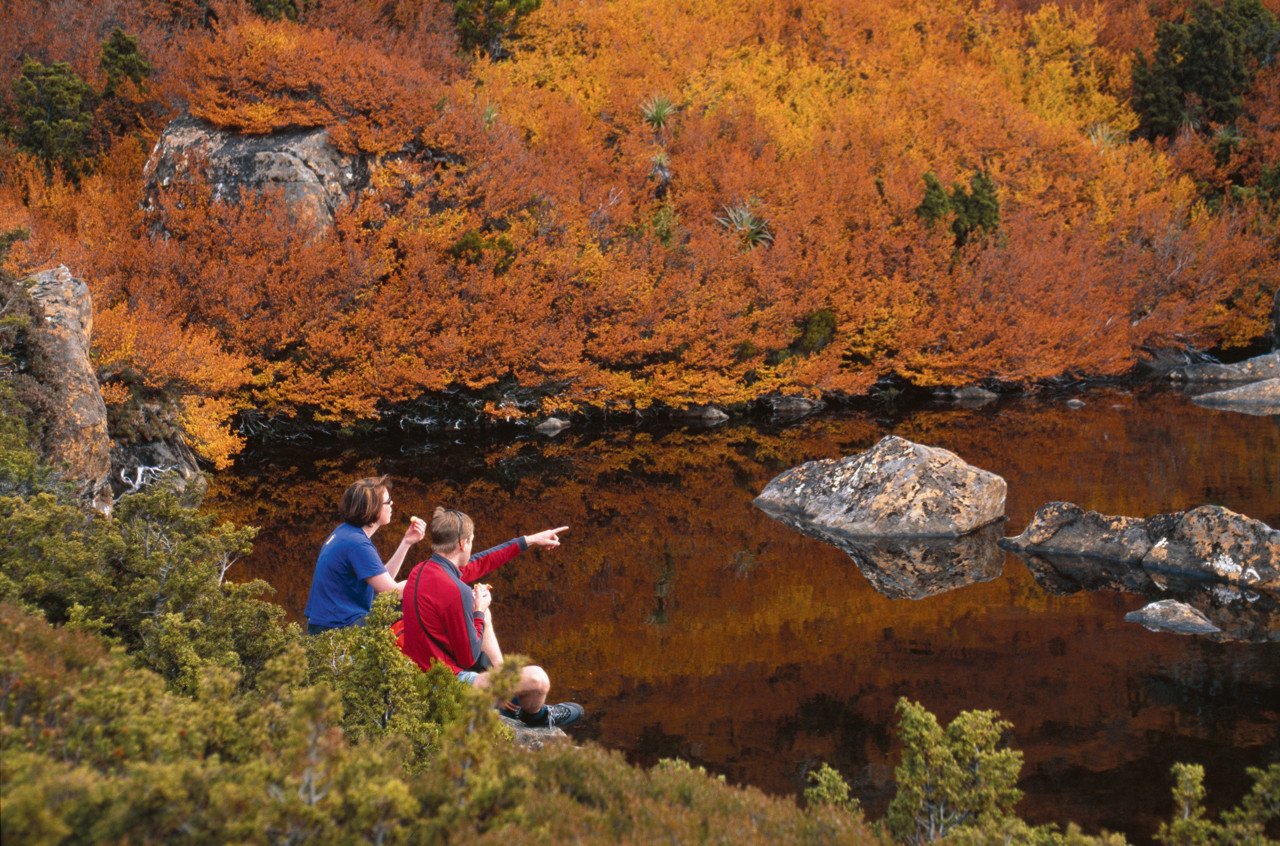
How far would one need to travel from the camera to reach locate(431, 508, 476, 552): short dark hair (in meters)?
5.82

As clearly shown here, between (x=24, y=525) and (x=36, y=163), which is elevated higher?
(x=24, y=525)

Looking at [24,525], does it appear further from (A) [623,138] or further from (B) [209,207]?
(A) [623,138]

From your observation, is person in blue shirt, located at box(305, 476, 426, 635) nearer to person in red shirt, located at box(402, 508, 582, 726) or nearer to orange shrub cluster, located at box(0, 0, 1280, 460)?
person in red shirt, located at box(402, 508, 582, 726)

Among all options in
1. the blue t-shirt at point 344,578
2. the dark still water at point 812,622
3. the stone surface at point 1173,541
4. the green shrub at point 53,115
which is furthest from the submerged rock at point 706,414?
the blue t-shirt at point 344,578

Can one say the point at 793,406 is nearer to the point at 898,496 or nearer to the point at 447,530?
the point at 898,496

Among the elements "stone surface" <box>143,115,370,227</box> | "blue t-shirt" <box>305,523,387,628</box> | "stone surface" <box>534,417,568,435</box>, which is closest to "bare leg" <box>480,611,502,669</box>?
"blue t-shirt" <box>305,523,387,628</box>

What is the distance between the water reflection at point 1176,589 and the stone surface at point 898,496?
54.1 inches

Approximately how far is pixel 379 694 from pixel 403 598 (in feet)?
3.13

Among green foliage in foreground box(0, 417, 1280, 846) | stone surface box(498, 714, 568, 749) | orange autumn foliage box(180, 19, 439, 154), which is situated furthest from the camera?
orange autumn foliage box(180, 19, 439, 154)

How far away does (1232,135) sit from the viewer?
31.6 metres

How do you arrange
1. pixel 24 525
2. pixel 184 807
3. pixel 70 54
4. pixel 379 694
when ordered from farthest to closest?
pixel 70 54 < pixel 24 525 < pixel 379 694 < pixel 184 807

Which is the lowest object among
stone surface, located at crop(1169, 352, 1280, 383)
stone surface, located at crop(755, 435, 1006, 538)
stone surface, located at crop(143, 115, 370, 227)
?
stone surface, located at crop(1169, 352, 1280, 383)

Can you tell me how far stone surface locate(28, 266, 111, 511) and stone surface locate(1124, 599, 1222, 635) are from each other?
9560mm

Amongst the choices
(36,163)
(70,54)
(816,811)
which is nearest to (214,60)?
(36,163)
